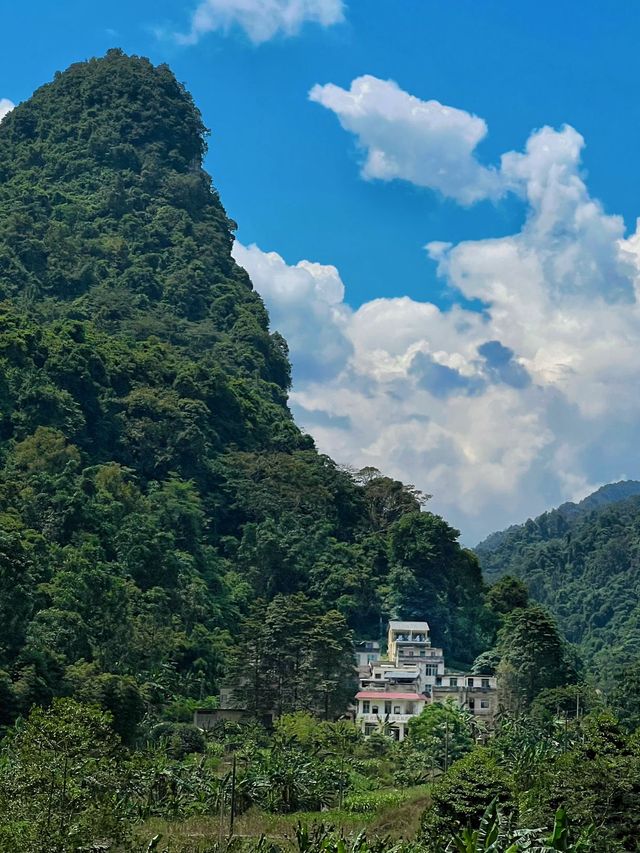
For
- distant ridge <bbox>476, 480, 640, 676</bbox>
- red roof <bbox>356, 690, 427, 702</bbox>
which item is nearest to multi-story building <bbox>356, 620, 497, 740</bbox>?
red roof <bbox>356, 690, 427, 702</bbox>

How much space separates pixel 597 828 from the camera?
104 ft

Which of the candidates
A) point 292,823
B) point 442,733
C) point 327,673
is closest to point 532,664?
point 327,673

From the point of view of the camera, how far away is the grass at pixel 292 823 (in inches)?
1415

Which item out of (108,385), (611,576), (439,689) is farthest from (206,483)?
(611,576)

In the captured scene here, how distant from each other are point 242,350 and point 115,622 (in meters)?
58.7

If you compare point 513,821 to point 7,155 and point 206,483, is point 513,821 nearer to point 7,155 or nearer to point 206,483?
point 206,483

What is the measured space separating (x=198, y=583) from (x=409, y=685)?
13.7 meters

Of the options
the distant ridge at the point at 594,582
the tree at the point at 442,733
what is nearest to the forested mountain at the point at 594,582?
the distant ridge at the point at 594,582

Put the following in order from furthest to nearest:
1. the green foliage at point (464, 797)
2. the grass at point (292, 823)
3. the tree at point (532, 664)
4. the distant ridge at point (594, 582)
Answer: the distant ridge at point (594, 582)
the tree at point (532, 664)
the grass at point (292, 823)
the green foliage at point (464, 797)

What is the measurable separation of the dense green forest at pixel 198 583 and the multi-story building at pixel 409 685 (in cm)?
215

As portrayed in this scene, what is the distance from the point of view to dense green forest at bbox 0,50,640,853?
33594 millimetres

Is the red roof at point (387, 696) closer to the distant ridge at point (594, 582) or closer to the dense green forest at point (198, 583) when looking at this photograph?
the dense green forest at point (198, 583)

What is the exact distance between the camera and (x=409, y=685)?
70.4 meters

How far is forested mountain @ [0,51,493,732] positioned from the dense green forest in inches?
8.4
